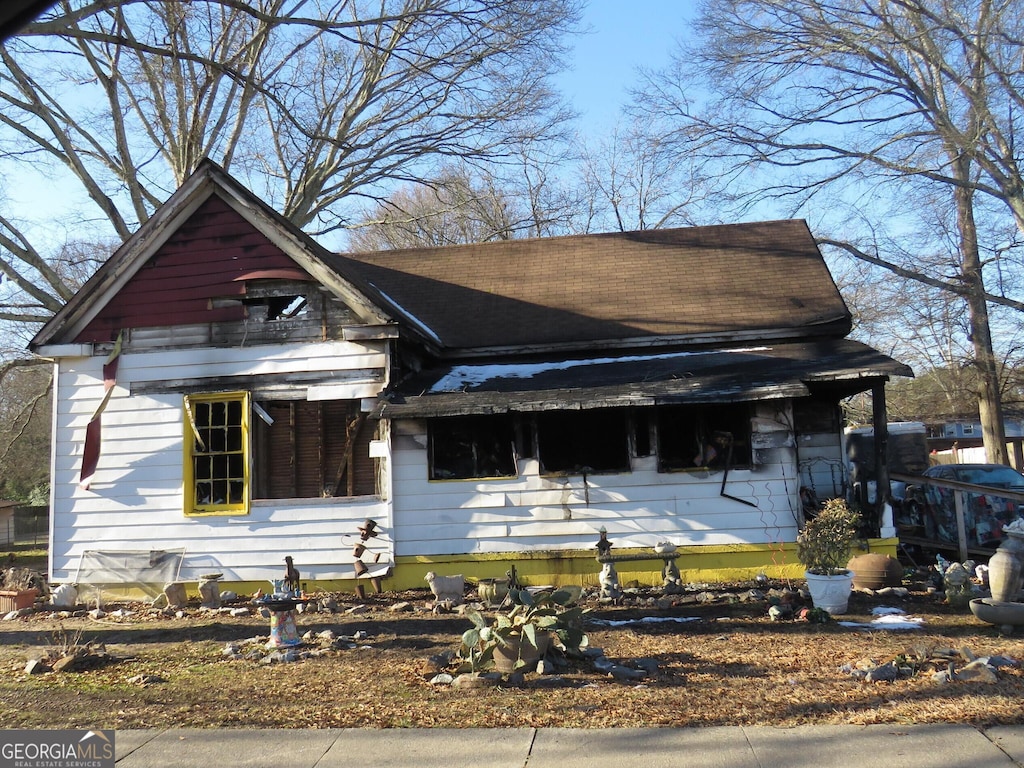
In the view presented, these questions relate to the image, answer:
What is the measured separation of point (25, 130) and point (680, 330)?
49.7ft

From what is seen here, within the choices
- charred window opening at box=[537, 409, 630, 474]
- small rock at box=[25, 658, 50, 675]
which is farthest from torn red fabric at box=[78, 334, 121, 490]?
charred window opening at box=[537, 409, 630, 474]

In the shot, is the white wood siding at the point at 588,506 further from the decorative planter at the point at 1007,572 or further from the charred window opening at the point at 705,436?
the decorative planter at the point at 1007,572

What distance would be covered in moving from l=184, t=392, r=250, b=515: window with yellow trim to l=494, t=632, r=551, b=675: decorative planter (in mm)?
6224

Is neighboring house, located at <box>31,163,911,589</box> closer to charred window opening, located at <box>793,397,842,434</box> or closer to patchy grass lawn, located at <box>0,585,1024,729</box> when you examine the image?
charred window opening, located at <box>793,397,842,434</box>

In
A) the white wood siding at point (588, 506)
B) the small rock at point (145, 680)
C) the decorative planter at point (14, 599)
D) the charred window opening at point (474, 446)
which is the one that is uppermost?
the charred window opening at point (474, 446)

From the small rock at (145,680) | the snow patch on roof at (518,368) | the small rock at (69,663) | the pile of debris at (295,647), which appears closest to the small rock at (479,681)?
the pile of debris at (295,647)

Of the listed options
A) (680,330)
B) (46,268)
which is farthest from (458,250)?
(46,268)

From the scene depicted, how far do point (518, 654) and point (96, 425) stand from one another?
8159 mm

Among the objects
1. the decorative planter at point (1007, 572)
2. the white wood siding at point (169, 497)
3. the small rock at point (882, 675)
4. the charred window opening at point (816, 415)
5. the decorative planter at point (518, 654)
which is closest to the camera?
the small rock at point (882, 675)

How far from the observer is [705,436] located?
11.8 meters

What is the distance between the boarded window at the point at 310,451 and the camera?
13.1 metres

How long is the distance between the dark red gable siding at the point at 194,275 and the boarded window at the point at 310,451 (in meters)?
1.81

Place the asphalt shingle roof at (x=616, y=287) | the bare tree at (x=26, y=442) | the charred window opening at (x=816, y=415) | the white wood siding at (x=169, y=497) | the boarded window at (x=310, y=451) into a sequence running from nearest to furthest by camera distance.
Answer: the white wood siding at (x=169, y=497) < the charred window opening at (x=816, y=415) < the boarded window at (x=310, y=451) < the asphalt shingle roof at (x=616, y=287) < the bare tree at (x=26, y=442)

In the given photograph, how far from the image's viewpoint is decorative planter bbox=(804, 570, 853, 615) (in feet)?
30.3
